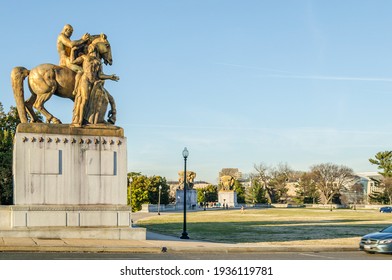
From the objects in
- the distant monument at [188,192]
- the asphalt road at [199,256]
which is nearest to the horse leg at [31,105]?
the asphalt road at [199,256]

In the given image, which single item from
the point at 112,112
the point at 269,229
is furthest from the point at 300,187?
the point at 112,112

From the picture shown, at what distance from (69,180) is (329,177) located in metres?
125

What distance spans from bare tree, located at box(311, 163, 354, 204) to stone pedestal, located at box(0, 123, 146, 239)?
122 meters

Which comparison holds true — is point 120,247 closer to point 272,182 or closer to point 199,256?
point 199,256

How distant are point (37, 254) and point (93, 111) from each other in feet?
23.9

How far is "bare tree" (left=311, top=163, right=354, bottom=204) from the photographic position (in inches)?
5551

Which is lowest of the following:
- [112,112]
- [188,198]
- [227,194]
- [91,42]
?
[188,198]

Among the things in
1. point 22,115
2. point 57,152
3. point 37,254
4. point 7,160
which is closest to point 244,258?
point 37,254

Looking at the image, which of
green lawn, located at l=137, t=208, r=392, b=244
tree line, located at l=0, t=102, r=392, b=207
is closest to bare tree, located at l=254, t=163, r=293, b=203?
tree line, located at l=0, t=102, r=392, b=207

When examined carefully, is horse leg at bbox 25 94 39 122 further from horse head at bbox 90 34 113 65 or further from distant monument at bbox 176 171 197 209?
distant monument at bbox 176 171 197 209

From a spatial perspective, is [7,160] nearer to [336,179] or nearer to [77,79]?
[77,79]

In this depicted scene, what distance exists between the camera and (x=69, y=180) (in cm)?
2316

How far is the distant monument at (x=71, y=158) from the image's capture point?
22594 millimetres

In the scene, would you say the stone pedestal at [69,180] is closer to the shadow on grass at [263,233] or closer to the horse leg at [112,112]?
the horse leg at [112,112]
